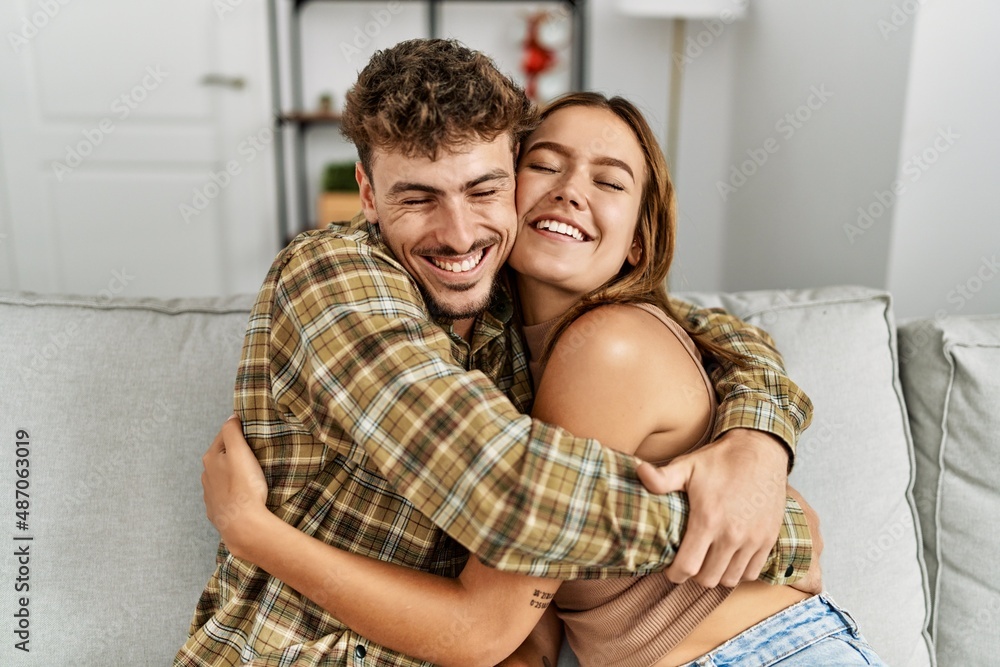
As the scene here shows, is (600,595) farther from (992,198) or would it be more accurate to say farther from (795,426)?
(992,198)

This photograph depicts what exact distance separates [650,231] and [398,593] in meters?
0.66

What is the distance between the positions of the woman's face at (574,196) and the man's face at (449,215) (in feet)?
0.17

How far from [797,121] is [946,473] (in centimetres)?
163

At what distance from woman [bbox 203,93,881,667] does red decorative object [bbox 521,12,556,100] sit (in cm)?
227

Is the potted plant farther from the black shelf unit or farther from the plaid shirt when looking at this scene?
the plaid shirt

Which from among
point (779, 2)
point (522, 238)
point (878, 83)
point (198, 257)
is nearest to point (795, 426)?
point (522, 238)

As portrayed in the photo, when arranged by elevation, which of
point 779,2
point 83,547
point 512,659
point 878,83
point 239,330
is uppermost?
point 779,2

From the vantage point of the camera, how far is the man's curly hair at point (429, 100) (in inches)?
38.8

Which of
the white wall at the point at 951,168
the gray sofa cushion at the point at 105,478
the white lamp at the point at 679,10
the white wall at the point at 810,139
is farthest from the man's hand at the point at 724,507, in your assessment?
the white lamp at the point at 679,10

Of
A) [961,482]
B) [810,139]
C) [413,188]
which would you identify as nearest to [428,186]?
[413,188]

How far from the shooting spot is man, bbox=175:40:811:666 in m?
0.85

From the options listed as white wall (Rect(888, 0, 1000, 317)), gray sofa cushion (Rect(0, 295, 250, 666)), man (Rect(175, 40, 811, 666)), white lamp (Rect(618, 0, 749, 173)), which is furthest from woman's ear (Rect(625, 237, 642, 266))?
white lamp (Rect(618, 0, 749, 173))

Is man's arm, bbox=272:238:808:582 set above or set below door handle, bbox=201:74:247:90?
below

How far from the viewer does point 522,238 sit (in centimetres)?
118
